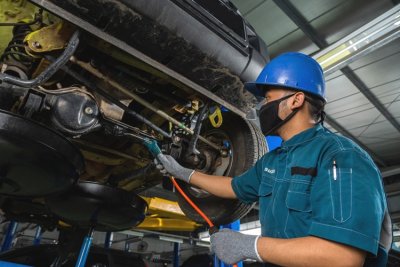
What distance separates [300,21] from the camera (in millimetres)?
3846

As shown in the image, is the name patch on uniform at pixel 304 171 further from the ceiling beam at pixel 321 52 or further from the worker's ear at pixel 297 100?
the ceiling beam at pixel 321 52

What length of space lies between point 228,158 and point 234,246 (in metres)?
0.88

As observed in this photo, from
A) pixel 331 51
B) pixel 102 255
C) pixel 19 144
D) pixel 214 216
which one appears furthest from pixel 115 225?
pixel 331 51

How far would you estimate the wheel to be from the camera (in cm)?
171

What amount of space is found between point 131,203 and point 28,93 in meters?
0.98

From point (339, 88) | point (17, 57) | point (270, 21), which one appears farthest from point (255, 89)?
point (339, 88)

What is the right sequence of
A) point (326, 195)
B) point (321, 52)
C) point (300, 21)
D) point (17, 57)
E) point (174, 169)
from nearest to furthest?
point (326, 195) → point (17, 57) → point (174, 169) → point (321, 52) → point (300, 21)

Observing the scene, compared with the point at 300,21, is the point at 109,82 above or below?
below

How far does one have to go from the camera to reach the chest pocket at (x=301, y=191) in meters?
0.96

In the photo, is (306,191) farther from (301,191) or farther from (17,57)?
(17,57)

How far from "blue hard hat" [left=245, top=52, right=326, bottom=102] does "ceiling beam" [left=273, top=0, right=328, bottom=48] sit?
8.55ft

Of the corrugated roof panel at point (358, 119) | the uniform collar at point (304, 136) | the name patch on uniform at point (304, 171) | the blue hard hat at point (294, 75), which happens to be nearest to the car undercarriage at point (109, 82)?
the blue hard hat at point (294, 75)

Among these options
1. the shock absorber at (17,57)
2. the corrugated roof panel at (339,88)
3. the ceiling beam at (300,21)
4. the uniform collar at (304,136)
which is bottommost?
the uniform collar at (304,136)

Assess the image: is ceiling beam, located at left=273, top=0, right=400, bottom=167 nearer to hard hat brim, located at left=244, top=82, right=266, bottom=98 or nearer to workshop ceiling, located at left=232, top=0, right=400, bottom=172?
workshop ceiling, located at left=232, top=0, right=400, bottom=172
